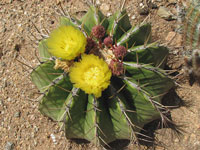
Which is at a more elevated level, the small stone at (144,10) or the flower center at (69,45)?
the flower center at (69,45)

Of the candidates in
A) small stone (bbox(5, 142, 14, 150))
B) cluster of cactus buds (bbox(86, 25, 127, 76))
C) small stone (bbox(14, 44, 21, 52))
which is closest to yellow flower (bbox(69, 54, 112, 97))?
cluster of cactus buds (bbox(86, 25, 127, 76))

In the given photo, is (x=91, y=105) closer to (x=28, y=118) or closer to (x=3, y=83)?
(x=28, y=118)

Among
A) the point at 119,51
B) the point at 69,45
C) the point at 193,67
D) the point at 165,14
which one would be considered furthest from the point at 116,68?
the point at 165,14

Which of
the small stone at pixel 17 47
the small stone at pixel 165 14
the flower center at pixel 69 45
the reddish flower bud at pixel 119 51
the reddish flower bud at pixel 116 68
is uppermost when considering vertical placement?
the small stone at pixel 17 47

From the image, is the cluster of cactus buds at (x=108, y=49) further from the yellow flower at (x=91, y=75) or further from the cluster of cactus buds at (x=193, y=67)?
the cluster of cactus buds at (x=193, y=67)

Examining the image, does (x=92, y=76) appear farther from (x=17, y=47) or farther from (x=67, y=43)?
(x=17, y=47)

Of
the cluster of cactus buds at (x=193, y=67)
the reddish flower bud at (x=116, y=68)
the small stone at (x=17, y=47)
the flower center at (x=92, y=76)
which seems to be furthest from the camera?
the small stone at (x=17, y=47)

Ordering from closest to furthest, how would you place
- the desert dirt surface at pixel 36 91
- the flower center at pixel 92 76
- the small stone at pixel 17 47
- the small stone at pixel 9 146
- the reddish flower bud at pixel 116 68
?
the flower center at pixel 92 76
the reddish flower bud at pixel 116 68
the desert dirt surface at pixel 36 91
the small stone at pixel 9 146
the small stone at pixel 17 47

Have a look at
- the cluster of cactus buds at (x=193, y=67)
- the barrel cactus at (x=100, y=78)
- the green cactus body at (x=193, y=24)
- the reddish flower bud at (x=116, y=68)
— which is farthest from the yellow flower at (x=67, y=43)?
the green cactus body at (x=193, y=24)
